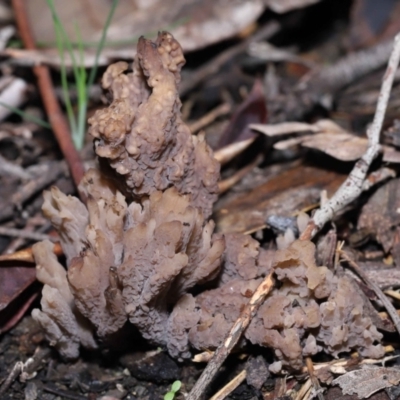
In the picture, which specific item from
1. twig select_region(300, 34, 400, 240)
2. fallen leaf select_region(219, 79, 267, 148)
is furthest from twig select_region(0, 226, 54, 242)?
twig select_region(300, 34, 400, 240)

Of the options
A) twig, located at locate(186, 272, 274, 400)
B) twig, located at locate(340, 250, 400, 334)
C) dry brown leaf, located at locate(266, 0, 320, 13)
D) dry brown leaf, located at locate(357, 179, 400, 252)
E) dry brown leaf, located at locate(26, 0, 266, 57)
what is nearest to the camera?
twig, located at locate(186, 272, 274, 400)

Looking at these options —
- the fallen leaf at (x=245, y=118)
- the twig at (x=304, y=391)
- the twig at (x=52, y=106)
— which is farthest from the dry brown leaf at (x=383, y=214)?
the twig at (x=52, y=106)

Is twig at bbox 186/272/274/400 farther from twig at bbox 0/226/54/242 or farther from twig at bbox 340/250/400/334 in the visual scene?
twig at bbox 0/226/54/242

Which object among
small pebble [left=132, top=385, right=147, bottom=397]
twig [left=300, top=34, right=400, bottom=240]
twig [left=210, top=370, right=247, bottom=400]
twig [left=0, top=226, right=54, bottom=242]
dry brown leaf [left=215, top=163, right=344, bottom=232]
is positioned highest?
twig [left=0, top=226, right=54, bottom=242]

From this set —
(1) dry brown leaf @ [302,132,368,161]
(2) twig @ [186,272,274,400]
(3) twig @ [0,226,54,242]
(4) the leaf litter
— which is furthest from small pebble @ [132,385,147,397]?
(1) dry brown leaf @ [302,132,368,161]

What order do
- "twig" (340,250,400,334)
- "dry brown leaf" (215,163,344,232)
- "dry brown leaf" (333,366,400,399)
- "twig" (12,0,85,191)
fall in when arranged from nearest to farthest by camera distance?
"dry brown leaf" (333,366,400,399) → "twig" (340,250,400,334) → "dry brown leaf" (215,163,344,232) → "twig" (12,0,85,191)

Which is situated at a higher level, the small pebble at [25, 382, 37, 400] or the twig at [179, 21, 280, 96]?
the twig at [179, 21, 280, 96]

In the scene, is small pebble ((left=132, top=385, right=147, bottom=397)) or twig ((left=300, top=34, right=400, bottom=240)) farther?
twig ((left=300, top=34, right=400, bottom=240))

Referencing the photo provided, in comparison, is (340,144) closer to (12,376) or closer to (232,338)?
(232,338)
